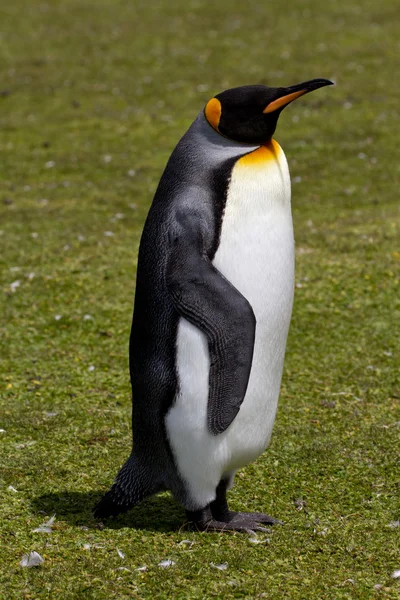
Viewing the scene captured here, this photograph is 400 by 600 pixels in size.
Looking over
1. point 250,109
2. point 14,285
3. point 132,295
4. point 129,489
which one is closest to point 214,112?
point 250,109

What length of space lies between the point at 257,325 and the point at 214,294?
0.31 meters

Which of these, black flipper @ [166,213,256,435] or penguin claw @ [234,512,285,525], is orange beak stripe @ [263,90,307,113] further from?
penguin claw @ [234,512,285,525]

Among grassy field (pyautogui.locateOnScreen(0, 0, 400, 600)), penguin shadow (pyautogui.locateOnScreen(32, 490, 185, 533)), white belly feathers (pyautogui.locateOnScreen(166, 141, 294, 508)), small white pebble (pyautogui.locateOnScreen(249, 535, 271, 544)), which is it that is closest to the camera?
white belly feathers (pyautogui.locateOnScreen(166, 141, 294, 508))

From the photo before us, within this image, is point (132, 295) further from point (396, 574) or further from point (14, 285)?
point (396, 574)

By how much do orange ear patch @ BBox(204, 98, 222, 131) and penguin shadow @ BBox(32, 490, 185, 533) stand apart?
186 cm

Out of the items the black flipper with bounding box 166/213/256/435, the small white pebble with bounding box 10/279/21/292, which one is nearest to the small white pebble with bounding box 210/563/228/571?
the black flipper with bounding box 166/213/256/435

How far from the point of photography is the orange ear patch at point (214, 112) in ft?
13.2

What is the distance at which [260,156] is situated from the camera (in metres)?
4.06

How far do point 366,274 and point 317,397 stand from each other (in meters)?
2.56

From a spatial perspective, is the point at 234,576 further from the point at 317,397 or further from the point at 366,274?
the point at 366,274

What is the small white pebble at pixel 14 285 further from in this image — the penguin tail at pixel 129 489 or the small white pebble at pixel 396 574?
the small white pebble at pixel 396 574

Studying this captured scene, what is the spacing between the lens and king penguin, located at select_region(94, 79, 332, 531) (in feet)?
12.8

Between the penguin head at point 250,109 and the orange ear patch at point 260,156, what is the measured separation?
5cm

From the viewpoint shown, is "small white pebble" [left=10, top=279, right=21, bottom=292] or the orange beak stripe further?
"small white pebble" [left=10, top=279, right=21, bottom=292]
